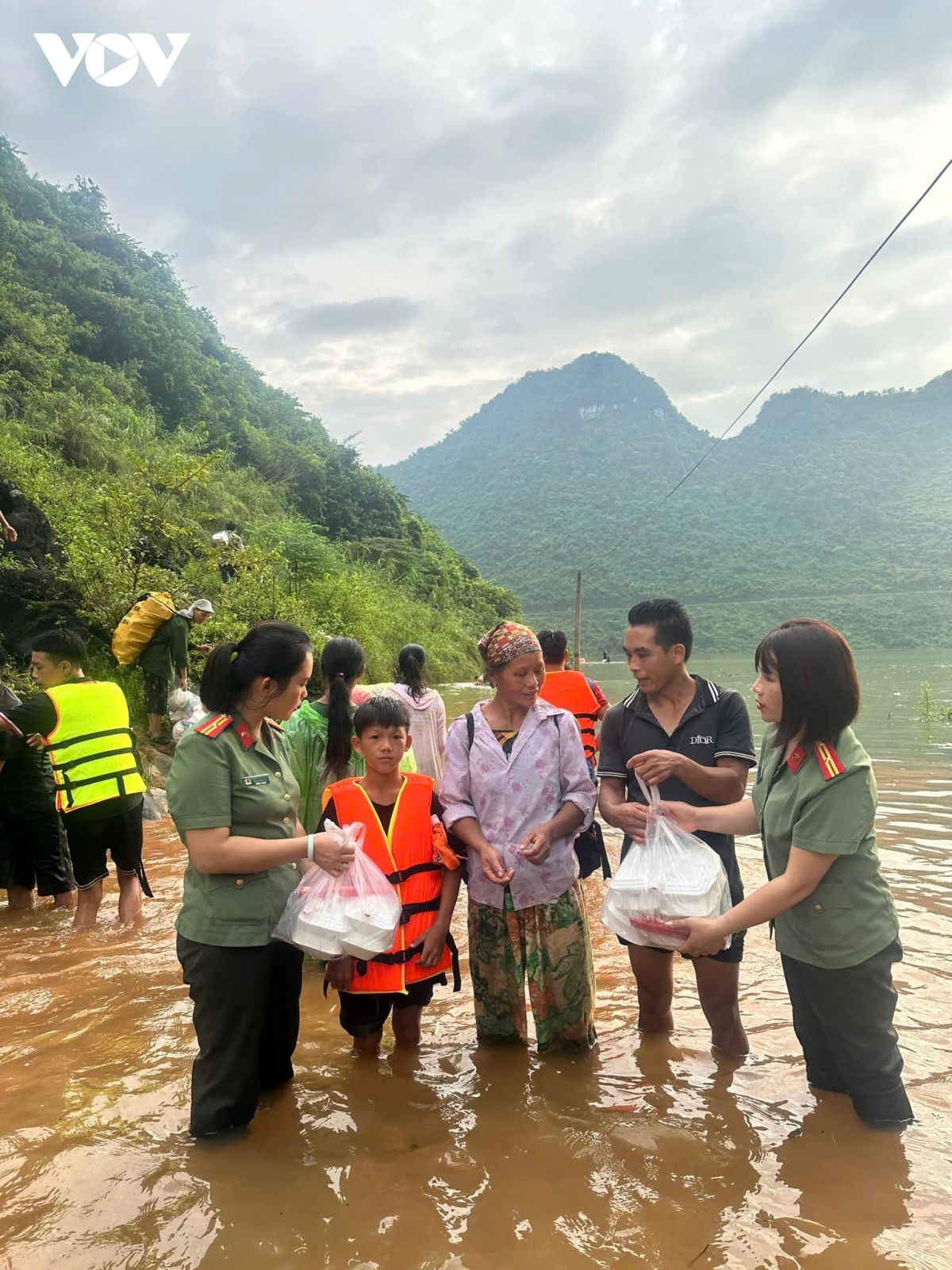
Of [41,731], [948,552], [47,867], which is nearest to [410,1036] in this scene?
[41,731]

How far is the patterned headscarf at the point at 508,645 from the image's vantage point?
2.69 m

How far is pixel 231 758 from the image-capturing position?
224 centimetres

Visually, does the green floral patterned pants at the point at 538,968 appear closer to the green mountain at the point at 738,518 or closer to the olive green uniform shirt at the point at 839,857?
the olive green uniform shirt at the point at 839,857

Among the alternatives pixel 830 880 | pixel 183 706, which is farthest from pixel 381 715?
pixel 183 706

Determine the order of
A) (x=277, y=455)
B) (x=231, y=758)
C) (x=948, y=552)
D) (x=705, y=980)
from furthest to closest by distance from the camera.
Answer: (x=948, y=552)
(x=277, y=455)
(x=705, y=980)
(x=231, y=758)

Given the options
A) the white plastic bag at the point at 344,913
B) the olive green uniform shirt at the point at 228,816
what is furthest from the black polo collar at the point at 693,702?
the olive green uniform shirt at the point at 228,816

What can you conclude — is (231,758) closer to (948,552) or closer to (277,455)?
(277,455)

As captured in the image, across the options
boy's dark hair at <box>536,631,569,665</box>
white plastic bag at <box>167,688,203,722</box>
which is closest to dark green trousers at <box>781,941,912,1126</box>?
boy's dark hair at <box>536,631,569,665</box>

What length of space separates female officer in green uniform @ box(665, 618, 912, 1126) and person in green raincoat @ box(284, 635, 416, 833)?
177 cm

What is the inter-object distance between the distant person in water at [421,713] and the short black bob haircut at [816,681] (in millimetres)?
2857

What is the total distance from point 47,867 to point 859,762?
15.4 feet

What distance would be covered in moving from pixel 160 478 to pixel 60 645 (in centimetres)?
1119

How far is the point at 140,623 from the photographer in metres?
7.30

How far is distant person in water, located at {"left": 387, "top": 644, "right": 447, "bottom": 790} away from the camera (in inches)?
189
